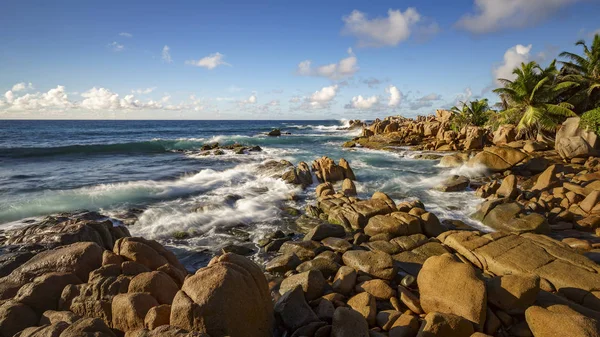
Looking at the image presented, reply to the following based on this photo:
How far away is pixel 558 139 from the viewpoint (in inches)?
997

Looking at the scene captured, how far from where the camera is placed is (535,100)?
3103cm

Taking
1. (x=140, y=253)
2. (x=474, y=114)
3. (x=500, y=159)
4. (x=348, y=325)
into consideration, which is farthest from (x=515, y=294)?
(x=474, y=114)

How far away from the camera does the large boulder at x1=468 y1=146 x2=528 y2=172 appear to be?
2169 cm

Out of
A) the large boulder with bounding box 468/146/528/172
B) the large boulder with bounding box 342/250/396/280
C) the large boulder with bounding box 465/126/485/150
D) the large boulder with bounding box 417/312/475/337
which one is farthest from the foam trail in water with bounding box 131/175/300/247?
the large boulder with bounding box 465/126/485/150

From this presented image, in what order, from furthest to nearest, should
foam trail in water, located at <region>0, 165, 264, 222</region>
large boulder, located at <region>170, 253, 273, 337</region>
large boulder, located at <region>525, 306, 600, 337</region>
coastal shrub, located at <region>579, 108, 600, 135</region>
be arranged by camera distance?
coastal shrub, located at <region>579, 108, 600, 135</region>, foam trail in water, located at <region>0, 165, 264, 222</region>, large boulder, located at <region>525, 306, 600, 337</region>, large boulder, located at <region>170, 253, 273, 337</region>

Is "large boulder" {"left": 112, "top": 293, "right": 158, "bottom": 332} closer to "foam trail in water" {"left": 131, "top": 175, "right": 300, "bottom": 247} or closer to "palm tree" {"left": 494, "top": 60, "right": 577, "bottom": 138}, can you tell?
"foam trail in water" {"left": 131, "top": 175, "right": 300, "bottom": 247}

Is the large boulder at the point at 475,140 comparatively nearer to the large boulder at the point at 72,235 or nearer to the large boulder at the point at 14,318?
the large boulder at the point at 72,235

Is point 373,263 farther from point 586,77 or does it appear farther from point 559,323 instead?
point 586,77

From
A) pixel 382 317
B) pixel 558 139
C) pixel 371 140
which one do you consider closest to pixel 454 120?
pixel 371 140

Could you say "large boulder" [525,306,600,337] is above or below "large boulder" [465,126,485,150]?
below

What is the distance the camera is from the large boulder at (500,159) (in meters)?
21.7

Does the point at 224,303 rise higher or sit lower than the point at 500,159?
lower

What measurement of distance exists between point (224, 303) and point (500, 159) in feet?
78.0

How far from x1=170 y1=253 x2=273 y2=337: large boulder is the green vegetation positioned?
34857mm
